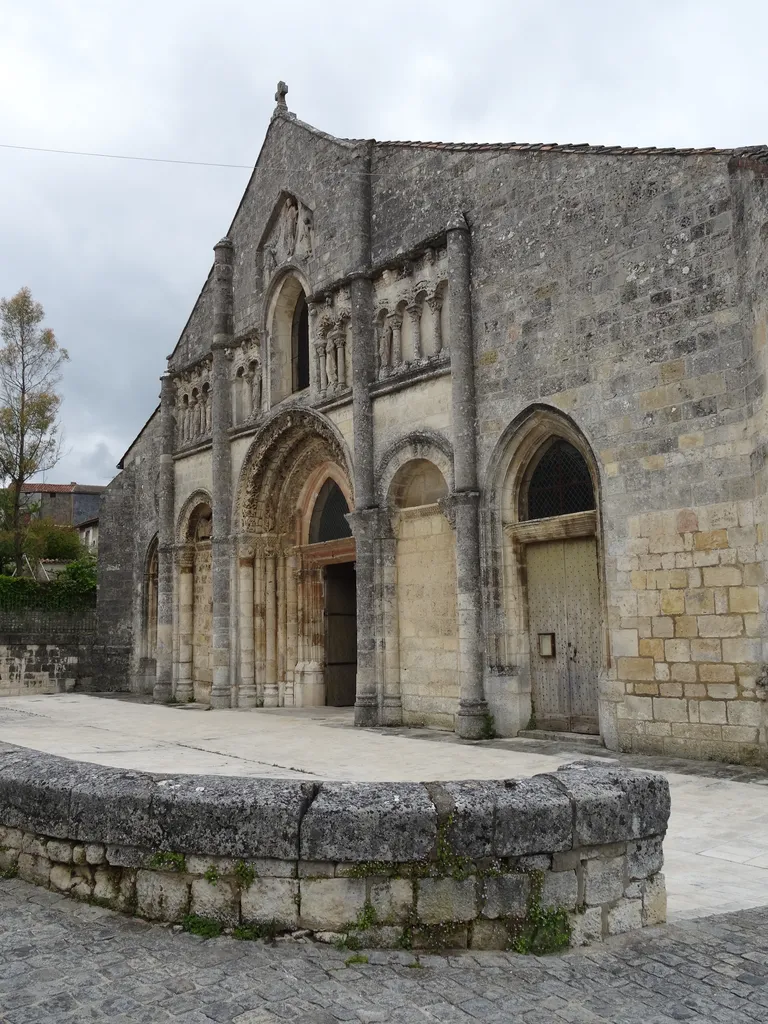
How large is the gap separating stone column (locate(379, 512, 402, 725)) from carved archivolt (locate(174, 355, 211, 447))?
20.4ft

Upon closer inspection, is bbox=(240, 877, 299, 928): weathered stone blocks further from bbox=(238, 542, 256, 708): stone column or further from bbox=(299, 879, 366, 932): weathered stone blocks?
bbox=(238, 542, 256, 708): stone column

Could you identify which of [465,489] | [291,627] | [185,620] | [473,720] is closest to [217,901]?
[473,720]

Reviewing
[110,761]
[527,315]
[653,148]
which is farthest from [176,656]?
[653,148]

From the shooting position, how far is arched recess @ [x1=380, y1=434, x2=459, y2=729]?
12172mm

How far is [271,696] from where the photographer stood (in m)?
16.1

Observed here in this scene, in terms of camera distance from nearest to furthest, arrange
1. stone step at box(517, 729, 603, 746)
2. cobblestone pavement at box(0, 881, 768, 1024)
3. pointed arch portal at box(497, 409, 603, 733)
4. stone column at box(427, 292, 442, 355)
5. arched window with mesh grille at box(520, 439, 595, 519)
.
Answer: cobblestone pavement at box(0, 881, 768, 1024), stone step at box(517, 729, 603, 746), pointed arch portal at box(497, 409, 603, 733), arched window with mesh grille at box(520, 439, 595, 519), stone column at box(427, 292, 442, 355)

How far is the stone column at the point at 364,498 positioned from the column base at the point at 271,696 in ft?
10.8

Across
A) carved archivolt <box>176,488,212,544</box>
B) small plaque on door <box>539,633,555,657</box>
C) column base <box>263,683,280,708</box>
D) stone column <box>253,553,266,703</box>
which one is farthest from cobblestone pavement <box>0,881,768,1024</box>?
carved archivolt <box>176,488,212,544</box>

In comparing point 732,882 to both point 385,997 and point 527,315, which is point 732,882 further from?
point 527,315

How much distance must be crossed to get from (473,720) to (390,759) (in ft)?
6.69

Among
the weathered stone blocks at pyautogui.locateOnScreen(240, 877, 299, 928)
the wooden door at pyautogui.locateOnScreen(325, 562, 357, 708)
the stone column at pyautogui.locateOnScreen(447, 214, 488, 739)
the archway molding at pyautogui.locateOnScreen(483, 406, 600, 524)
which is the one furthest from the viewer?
→ the wooden door at pyautogui.locateOnScreen(325, 562, 357, 708)

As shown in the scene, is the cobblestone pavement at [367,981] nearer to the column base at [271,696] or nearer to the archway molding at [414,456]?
the archway molding at [414,456]

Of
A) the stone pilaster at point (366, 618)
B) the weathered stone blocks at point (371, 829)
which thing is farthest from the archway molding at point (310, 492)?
the weathered stone blocks at point (371, 829)

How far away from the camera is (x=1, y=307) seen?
94.9 feet
